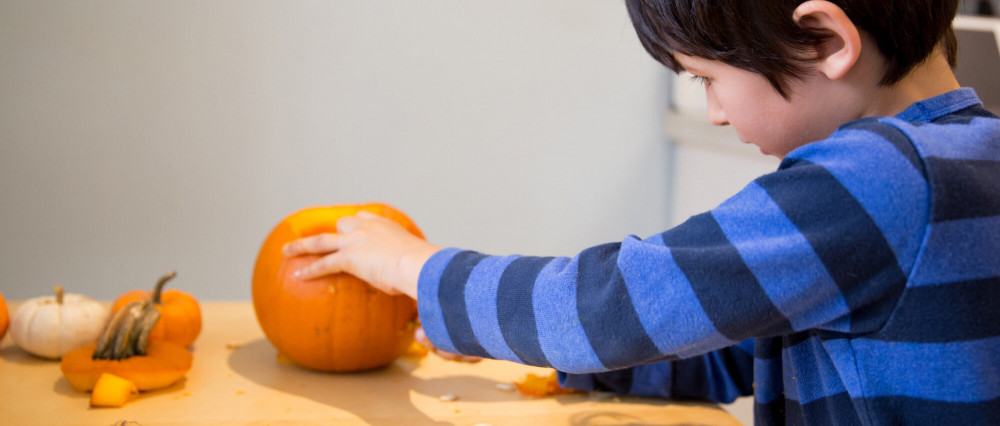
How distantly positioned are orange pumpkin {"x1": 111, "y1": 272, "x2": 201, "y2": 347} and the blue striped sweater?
430 millimetres

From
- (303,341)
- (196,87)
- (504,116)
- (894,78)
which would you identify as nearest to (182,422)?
(303,341)

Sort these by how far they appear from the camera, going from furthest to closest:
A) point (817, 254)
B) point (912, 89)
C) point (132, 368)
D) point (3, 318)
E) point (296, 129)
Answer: point (296, 129)
point (3, 318)
point (132, 368)
point (912, 89)
point (817, 254)

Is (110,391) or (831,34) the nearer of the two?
(831,34)

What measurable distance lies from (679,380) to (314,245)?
0.36 m

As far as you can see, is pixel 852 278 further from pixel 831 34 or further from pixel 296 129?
pixel 296 129

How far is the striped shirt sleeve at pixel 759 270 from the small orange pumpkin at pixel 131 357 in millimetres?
347

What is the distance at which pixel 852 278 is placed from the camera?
447 millimetres

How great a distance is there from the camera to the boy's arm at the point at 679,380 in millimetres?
715

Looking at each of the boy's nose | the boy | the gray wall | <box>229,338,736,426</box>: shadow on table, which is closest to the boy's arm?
<box>229,338,736,426</box>: shadow on table

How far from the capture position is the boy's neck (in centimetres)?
54

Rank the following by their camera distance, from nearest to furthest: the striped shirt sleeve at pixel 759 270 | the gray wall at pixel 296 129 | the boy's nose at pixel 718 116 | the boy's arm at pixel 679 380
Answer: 1. the striped shirt sleeve at pixel 759 270
2. the boy's nose at pixel 718 116
3. the boy's arm at pixel 679 380
4. the gray wall at pixel 296 129

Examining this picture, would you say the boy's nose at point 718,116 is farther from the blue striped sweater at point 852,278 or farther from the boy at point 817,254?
the blue striped sweater at point 852,278

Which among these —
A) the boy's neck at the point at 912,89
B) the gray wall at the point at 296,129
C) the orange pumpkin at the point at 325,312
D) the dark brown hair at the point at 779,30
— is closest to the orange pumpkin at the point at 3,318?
the orange pumpkin at the point at 325,312

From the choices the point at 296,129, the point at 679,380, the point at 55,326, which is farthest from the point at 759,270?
the point at 296,129
